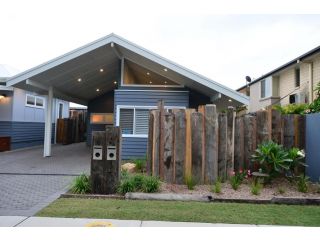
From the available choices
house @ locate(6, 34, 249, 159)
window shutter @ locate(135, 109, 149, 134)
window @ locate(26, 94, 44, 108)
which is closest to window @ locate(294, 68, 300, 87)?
house @ locate(6, 34, 249, 159)

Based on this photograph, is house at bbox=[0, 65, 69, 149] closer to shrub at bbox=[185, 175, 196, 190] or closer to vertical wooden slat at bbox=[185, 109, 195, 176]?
vertical wooden slat at bbox=[185, 109, 195, 176]

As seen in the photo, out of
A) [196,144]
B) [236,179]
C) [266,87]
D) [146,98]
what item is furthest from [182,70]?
[266,87]

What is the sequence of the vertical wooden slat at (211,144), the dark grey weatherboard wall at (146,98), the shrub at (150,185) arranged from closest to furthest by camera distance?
the shrub at (150,185), the vertical wooden slat at (211,144), the dark grey weatherboard wall at (146,98)

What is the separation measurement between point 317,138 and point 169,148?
3560 mm

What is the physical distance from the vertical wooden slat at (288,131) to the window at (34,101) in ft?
48.9

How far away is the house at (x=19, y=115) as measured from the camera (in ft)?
52.2

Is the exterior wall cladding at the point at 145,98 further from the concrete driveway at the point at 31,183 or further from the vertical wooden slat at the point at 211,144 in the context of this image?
the vertical wooden slat at the point at 211,144

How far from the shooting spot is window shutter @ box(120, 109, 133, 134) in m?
12.7

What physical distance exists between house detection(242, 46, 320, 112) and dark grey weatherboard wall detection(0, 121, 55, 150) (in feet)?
50.0

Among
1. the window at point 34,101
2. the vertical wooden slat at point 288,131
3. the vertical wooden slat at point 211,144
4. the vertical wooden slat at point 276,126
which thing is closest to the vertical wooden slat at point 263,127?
the vertical wooden slat at point 276,126

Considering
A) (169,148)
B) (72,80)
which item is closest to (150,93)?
(72,80)

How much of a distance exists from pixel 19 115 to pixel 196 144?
41.9ft

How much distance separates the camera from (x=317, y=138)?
7148 millimetres

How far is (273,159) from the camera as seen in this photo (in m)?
6.91
